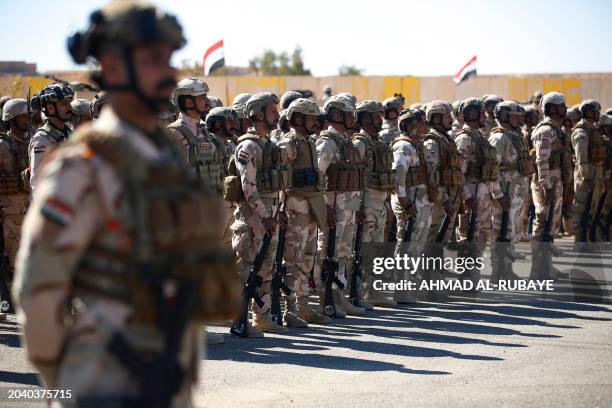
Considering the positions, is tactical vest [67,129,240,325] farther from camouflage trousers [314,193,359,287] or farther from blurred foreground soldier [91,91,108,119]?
camouflage trousers [314,193,359,287]

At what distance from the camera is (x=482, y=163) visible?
1316 centimetres

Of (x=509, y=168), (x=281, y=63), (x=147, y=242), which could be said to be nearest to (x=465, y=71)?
(x=509, y=168)

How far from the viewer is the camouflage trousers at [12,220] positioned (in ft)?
34.5

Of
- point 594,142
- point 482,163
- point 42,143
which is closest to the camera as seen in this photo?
point 42,143

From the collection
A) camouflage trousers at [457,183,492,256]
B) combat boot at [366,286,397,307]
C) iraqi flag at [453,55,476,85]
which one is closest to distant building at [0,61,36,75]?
iraqi flag at [453,55,476,85]

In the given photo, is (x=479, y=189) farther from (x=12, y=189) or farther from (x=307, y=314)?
(x=12, y=189)

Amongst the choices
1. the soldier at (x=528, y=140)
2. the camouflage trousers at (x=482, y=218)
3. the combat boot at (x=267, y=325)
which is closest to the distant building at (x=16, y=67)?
the soldier at (x=528, y=140)

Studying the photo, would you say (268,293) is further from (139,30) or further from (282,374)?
(139,30)

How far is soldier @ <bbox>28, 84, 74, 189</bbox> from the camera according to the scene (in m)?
8.97

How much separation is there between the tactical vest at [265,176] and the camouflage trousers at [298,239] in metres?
0.61

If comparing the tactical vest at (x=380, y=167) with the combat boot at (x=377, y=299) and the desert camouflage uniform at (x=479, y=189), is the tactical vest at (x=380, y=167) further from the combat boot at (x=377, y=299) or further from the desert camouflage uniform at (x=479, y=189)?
the desert camouflage uniform at (x=479, y=189)

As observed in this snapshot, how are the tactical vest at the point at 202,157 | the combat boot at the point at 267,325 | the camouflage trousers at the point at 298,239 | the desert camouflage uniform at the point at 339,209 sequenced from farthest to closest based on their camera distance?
1. the desert camouflage uniform at the point at 339,209
2. the camouflage trousers at the point at 298,239
3. the combat boot at the point at 267,325
4. the tactical vest at the point at 202,157

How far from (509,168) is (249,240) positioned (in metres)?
5.23

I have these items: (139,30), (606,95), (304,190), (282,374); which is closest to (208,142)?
(304,190)
